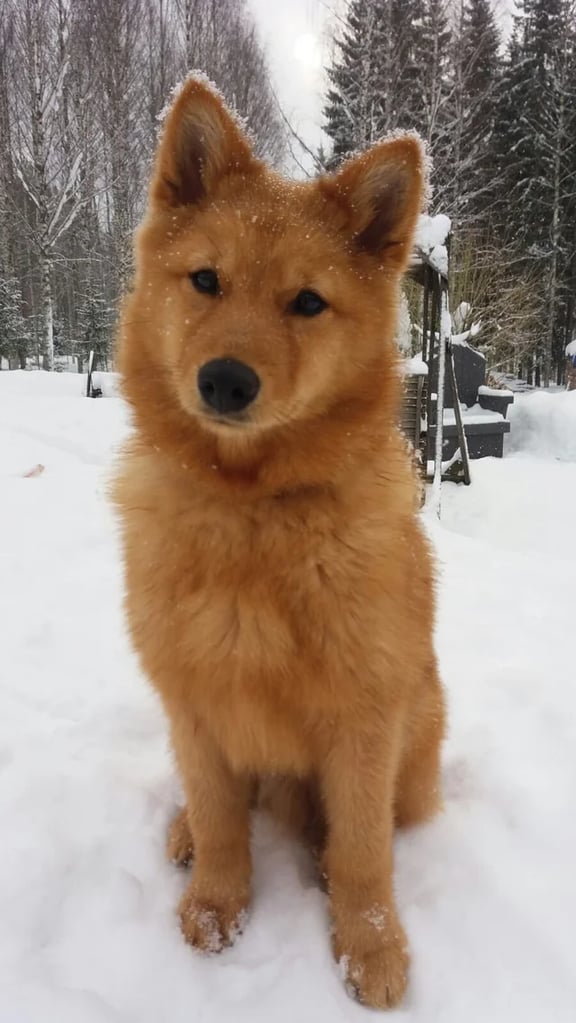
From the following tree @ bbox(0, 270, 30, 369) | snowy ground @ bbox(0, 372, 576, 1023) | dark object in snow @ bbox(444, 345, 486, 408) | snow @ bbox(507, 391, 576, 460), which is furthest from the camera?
tree @ bbox(0, 270, 30, 369)

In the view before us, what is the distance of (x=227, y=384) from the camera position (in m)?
1.50

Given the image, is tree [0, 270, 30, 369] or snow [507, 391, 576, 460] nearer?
snow [507, 391, 576, 460]

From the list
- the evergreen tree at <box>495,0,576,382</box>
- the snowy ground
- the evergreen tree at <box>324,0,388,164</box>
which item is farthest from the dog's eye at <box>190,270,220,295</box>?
the evergreen tree at <box>495,0,576,382</box>

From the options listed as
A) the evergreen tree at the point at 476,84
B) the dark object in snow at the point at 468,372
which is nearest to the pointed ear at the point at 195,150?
the dark object in snow at the point at 468,372

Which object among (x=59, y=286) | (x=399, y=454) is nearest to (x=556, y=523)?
(x=399, y=454)

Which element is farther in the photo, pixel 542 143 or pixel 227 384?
pixel 542 143

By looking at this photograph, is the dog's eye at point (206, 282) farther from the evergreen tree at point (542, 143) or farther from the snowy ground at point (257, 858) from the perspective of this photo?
the evergreen tree at point (542, 143)

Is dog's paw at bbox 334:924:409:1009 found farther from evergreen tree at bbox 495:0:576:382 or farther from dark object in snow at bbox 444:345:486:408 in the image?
evergreen tree at bbox 495:0:576:382

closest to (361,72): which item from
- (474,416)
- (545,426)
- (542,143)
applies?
(474,416)

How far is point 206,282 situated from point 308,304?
279 mm

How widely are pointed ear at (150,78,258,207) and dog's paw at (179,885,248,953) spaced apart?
202cm

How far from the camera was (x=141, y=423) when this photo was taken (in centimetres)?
177

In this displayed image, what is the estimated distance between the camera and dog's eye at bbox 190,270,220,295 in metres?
1.71

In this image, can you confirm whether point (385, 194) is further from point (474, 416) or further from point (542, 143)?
Answer: point (542, 143)
